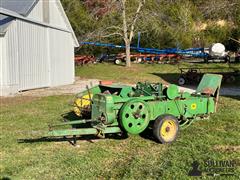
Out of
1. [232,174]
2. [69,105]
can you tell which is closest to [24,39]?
[69,105]

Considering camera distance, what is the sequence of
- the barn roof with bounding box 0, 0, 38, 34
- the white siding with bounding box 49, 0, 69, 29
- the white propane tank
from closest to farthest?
the barn roof with bounding box 0, 0, 38, 34 < the white siding with bounding box 49, 0, 69, 29 < the white propane tank

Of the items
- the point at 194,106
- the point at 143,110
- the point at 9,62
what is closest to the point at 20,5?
the point at 9,62

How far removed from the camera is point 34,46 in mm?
19031

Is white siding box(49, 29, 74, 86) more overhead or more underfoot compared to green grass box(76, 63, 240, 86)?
more overhead

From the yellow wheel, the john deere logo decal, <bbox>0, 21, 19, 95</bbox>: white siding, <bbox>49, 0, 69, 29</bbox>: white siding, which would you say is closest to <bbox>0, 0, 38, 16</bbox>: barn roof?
<bbox>0, 21, 19, 95</bbox>: white siding

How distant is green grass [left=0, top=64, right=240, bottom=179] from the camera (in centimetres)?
553

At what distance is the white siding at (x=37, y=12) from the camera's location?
1945cm

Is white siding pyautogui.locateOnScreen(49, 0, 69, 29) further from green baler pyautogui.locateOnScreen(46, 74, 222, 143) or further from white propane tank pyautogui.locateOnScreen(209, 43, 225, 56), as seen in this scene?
green baler pyautogui.locateOnScreen(46, 74, 222, 143)

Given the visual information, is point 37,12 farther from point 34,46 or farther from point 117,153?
point 117,153

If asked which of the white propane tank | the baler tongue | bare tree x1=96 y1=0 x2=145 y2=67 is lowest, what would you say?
the baler tongue

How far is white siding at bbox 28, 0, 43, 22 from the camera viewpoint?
63.8ft

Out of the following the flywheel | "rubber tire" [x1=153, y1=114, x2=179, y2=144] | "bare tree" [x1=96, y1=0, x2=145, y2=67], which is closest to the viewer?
the flywheel

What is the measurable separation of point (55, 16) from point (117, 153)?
16.8 meters

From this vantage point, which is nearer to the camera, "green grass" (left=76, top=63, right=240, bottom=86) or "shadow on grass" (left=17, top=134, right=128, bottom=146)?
"shadow on grass" (left=17, top=134, right=128, bottom=146)
